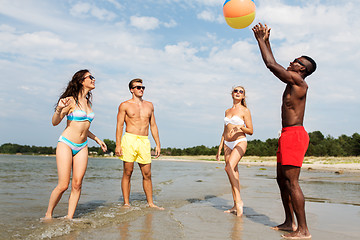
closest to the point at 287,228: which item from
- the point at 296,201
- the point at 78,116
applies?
the point at 296,201

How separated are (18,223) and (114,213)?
1.56 metres

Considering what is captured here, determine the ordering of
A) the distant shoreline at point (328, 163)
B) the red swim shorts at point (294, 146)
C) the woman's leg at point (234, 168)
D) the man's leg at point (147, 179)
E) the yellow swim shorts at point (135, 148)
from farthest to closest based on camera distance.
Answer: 1. the distant shoreline at point (328, 163)
2. the man's leg at point (147, 179)
3. the yellow swim shorts at point (135, 148)
4. the woman's leg at point (234, 168)
5. the red swim shorts at point (294, 146)

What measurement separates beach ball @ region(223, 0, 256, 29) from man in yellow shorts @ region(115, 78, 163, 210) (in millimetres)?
2274

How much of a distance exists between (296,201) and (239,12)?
314cm

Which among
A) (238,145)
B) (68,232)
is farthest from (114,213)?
(238,145)

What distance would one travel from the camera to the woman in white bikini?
5.55 m

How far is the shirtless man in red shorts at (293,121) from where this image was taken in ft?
12.7

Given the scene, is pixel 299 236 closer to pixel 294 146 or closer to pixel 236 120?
pixel 294 146

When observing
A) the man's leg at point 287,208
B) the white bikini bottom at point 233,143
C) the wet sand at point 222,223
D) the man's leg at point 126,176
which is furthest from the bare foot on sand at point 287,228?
the man's leg at point 126,176

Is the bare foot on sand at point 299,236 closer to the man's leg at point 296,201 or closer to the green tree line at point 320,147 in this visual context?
the man's leg at point 296,201

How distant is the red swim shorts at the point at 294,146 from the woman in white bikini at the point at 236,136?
1529 millimetres

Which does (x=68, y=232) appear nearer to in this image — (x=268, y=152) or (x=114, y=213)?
(x=114, y=213)

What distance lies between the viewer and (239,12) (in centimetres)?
499

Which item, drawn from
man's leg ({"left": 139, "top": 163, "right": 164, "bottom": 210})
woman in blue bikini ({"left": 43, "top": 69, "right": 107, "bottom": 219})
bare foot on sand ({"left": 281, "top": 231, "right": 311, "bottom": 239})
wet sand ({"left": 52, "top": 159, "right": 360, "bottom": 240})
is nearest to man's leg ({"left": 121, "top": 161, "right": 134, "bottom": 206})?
man's leg ({"left": 139, "top": 163, "right": 164, "bottom": 210})
